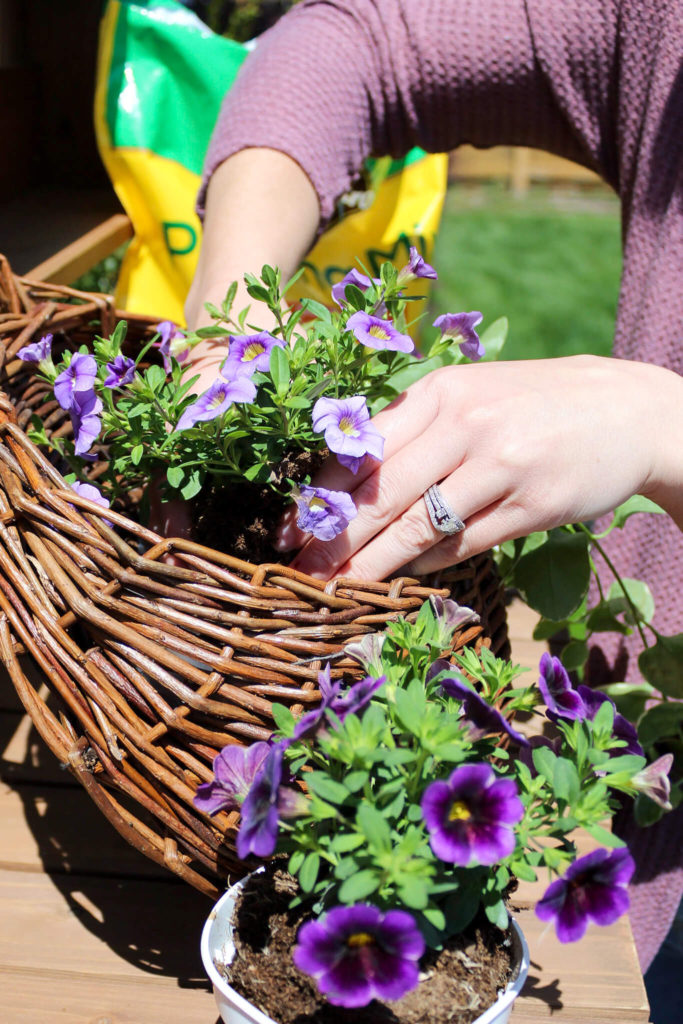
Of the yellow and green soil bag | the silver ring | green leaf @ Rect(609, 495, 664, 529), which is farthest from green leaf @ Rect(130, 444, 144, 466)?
the yellow and green soil bag

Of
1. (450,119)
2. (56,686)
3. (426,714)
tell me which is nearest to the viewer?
(426,714)

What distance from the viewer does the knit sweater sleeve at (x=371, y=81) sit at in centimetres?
121

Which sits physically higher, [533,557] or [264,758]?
[264,758]

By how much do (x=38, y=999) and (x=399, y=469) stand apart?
0.53 metres

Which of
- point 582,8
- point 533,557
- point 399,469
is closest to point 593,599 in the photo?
point 533,557

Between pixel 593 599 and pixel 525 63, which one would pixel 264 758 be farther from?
pixel 525 63

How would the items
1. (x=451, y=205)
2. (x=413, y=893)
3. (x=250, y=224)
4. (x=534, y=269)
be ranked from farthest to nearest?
(x=451, y=205), (x=534, y=269), (x=250, y=224), (x=413, y=893)

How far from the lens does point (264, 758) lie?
1.91ft

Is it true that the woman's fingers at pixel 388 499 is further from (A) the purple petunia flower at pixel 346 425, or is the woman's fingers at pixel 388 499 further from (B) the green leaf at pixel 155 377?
(B) the green leaf at pixel 155 377

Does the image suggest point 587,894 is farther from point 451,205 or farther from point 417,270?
point 451,205

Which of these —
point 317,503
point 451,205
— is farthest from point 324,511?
point 451,205

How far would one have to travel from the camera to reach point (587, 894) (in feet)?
1.71

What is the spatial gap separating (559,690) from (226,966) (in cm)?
29

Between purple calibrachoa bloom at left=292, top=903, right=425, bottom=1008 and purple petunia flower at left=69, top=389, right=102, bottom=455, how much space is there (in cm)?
46
